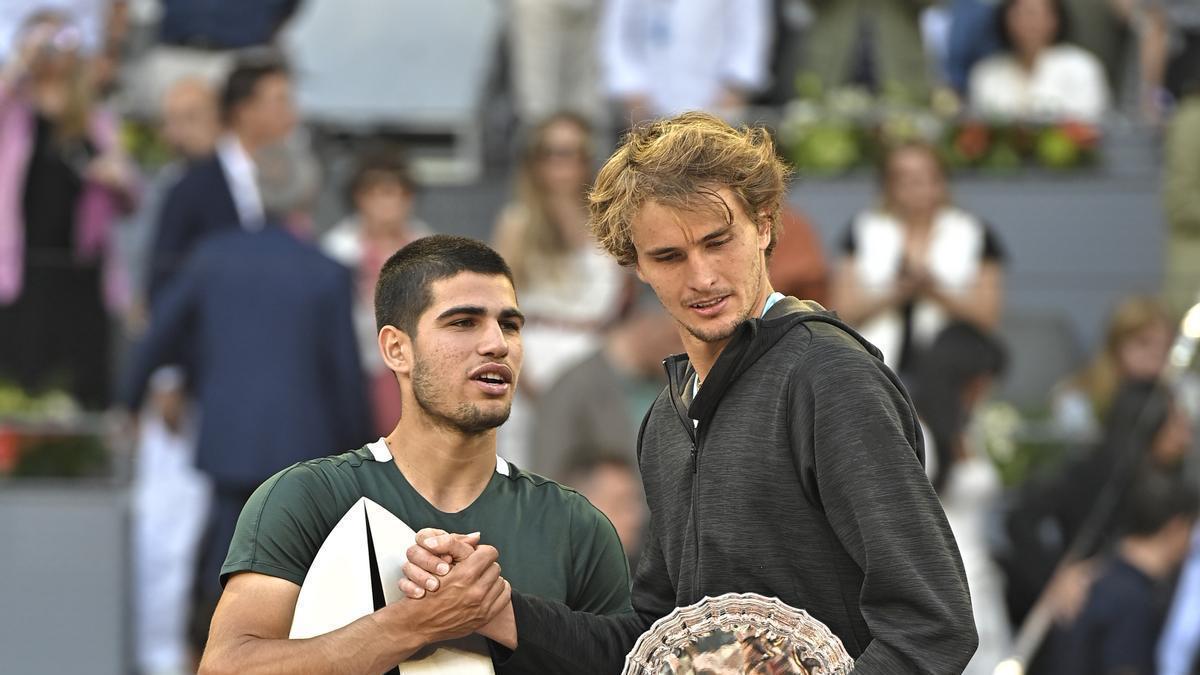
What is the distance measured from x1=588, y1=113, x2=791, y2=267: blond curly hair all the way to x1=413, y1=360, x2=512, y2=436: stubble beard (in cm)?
39

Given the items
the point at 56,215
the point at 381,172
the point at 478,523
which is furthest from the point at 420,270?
the point at 56,215

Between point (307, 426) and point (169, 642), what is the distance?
1691 millimetres

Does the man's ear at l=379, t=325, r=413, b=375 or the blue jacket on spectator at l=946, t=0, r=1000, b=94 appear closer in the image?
the man's ear at l=379, t=325, r=413, b=375

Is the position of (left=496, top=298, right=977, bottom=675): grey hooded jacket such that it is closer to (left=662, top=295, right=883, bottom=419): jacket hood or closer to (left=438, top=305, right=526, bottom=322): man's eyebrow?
(left=662, top=295, right=883, bottom=419): jacket hood

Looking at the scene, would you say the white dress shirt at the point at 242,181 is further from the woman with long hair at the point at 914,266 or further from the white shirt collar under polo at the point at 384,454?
the white shirt collar under polo at the point at 384,454

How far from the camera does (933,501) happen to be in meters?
3.39

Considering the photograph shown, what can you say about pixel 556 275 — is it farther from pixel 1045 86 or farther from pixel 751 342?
pixel 751 342

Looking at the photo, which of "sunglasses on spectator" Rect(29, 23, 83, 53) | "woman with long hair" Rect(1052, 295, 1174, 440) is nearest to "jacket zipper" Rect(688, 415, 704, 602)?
"woman with long hair" Rect(1052, 295, 1174, 440)

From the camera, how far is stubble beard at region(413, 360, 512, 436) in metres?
3.94

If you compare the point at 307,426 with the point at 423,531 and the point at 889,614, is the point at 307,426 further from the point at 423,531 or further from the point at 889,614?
the point at 889,614

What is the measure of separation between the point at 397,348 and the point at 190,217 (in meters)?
4.50

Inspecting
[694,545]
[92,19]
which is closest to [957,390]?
[92,19]

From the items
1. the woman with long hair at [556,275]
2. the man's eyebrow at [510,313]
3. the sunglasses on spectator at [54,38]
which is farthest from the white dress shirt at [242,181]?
the man's eyebrow at [510,313]

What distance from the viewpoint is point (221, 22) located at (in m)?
10.3
